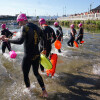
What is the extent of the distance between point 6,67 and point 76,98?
3598mm

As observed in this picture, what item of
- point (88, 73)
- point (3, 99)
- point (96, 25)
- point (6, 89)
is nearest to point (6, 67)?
point (6, 89)

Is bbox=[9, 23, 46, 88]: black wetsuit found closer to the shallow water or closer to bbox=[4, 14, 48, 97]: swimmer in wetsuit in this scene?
bbox=[4, 14, 48, 97]: swimmer in wetsuit

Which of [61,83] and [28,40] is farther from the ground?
[28,40]

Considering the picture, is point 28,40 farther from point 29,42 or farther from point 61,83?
point 61,83

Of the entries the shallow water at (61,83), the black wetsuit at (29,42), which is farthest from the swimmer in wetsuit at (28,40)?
the shallow water at (61,83)

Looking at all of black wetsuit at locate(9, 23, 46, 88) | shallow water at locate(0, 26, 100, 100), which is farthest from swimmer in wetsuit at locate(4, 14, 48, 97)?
shallow water at locate(0, 26, 100, 100)

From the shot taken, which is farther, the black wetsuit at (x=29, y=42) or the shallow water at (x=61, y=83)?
the shallow water at (x=61, y=83)

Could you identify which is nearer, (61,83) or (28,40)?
(28,40)

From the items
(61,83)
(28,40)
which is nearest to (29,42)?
(28,40)

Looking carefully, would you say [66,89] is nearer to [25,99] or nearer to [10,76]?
[25,99]

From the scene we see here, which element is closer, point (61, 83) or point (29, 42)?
point (29, 42)

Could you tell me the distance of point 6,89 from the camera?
3.74 meters

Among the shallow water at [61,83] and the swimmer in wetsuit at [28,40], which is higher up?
the swimmer in wetsuit at [28,40]

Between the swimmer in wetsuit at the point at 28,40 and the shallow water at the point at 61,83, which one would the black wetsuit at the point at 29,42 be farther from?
the shallow water at the point at 61,83
